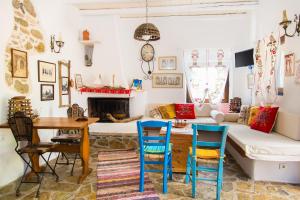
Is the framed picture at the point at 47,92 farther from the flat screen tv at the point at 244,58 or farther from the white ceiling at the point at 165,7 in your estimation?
the flat screen tv at the point at 244,58

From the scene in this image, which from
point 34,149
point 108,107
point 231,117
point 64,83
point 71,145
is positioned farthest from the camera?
point 108,107

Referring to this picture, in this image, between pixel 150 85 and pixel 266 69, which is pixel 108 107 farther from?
pixel 266 69

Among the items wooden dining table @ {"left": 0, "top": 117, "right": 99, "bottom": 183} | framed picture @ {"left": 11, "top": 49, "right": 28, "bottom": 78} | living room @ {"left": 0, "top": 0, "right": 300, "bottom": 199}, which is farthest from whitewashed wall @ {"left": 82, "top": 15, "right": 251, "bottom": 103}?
wooden dining table @ {"left": 0, "top": 117, "right": 99, "bottom": 183}

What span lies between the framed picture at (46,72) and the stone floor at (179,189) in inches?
62.5

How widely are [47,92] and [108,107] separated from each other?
1984mm

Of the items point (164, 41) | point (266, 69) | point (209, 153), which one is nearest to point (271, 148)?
point (209, 153)

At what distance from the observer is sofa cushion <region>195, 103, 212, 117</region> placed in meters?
5.66

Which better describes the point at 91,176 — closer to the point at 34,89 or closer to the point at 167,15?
the point at 34,89

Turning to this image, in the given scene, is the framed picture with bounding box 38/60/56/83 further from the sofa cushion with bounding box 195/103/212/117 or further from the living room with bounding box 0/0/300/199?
the sofa cushion with bounding box 195/103/212/117

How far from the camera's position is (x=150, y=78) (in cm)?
603

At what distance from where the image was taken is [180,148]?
11.0 ft

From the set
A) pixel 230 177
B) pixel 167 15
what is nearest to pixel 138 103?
pixel 167 15

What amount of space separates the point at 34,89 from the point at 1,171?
4.15 ft

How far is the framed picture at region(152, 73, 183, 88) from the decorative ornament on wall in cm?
299
